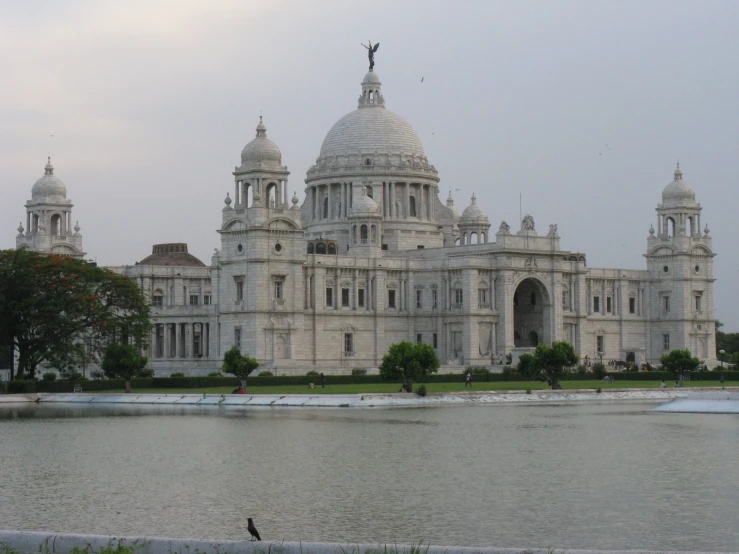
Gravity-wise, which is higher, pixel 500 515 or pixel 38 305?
pixel 38 305

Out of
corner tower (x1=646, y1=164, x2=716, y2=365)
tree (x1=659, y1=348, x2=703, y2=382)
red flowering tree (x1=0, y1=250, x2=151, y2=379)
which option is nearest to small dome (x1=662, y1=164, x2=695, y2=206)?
corner tower (x1=646, y1=164, x2=716, y2=365)

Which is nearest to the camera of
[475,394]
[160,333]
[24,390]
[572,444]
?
[572,444]

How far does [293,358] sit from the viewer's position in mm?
101438

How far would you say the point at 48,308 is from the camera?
82375mm

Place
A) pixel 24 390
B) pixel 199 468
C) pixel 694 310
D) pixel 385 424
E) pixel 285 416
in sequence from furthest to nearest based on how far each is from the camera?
1. pixel 694 310
2. pixel 24 390
3. pixel 285 416
4. pixel 385 424
5. pixel 199 468

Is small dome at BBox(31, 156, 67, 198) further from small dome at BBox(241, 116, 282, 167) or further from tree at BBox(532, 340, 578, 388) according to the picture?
tree at BBox(532, 340, 578, 388)

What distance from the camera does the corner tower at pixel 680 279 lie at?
4958 inches

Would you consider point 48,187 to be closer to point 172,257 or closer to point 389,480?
point 172,257

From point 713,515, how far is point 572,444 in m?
16.2

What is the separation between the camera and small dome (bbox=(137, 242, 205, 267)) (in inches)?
4894

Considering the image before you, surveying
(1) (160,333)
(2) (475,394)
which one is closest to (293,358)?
(1) (160,333)

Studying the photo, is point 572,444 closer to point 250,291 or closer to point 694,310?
point 250,291

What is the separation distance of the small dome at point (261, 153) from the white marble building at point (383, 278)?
0.12 metres

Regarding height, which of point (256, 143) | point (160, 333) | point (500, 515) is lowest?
point (500, 515)
